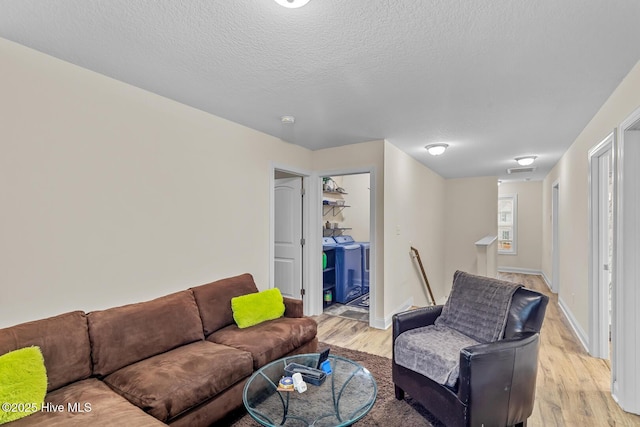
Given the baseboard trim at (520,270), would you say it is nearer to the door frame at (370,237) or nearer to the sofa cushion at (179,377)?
the door frame at (370,237)

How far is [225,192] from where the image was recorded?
3.09 m

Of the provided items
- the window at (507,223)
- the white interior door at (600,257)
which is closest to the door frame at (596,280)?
the white interior door at (600,257)

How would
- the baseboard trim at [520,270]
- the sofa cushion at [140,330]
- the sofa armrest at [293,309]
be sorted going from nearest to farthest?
the sofa cushion at [140,330] < the sofa armrest at [293,309] < the baseboard trim at [520,270]

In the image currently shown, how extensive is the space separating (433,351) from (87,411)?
190 cm

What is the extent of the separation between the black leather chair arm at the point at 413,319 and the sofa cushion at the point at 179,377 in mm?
1084

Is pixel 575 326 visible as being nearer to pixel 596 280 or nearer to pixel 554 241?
pixel 596 280

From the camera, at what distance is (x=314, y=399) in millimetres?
1675

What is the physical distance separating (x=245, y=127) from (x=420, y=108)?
5.80 feet

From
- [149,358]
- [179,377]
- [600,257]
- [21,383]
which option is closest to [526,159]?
[600,257]

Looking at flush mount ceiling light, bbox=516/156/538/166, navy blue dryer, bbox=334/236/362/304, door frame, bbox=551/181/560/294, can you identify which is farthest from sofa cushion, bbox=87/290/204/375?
door frame, bbox=551/181/560/294

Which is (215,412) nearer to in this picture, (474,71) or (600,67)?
(474,71)

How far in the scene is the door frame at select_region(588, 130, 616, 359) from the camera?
295 cm

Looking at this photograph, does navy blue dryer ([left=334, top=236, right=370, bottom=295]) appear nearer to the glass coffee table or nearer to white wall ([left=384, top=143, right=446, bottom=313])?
white wall ([left=384, top=143, right=446, bottom=313])

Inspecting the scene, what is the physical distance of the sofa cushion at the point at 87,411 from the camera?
1.39 metres
